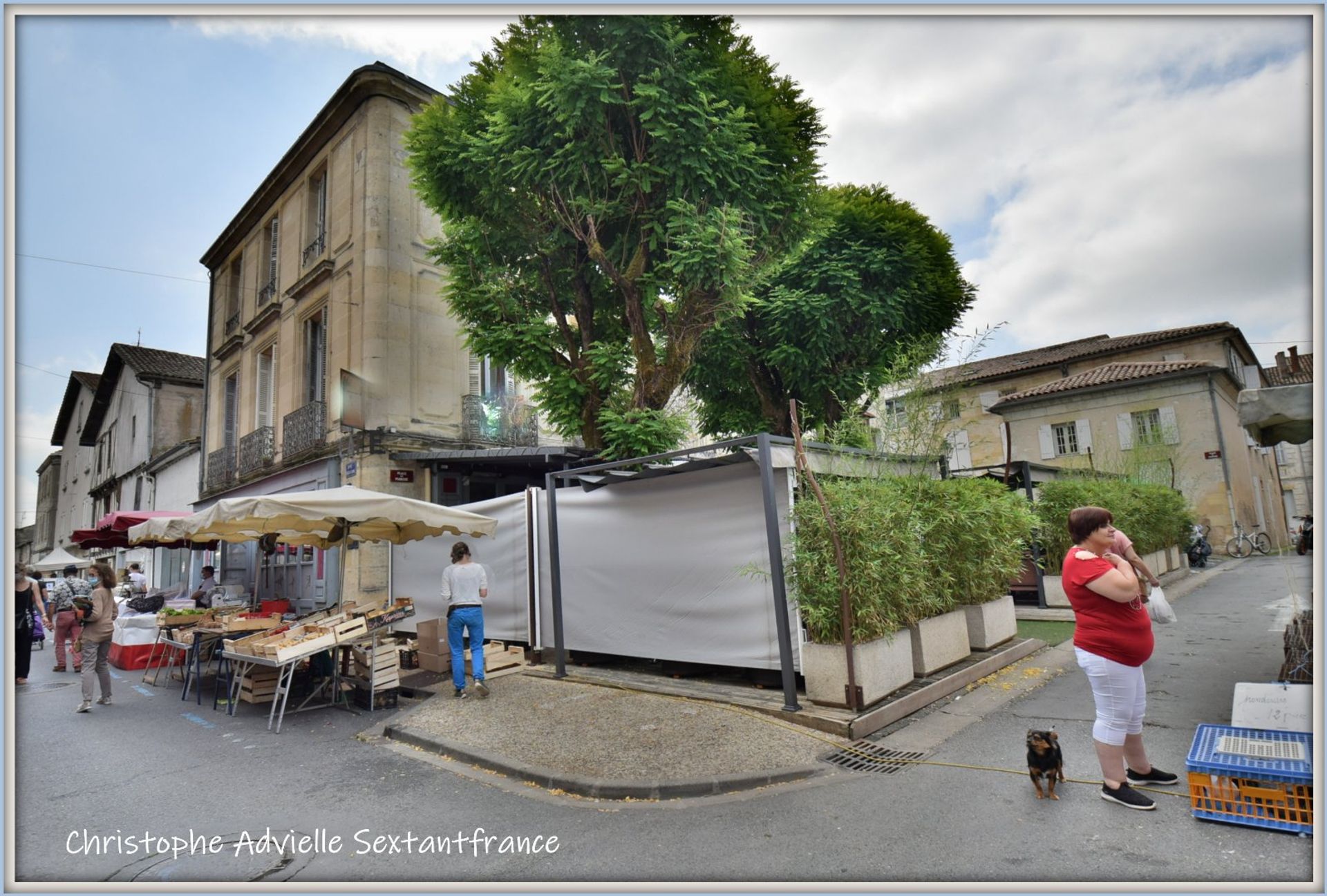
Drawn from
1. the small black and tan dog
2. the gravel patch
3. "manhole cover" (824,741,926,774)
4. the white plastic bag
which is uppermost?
the white plastic bag

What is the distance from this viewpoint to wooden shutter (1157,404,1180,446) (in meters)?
22.9

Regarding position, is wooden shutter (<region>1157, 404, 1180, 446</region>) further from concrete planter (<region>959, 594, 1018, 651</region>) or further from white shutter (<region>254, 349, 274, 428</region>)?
white shutter (<region>254, 349, 274, 428</region>)

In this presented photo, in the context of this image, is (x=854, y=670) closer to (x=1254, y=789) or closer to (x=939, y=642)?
(x=939, y=642)

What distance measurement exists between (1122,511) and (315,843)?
14.7m

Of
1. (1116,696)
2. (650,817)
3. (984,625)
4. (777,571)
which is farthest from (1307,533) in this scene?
(984,625)

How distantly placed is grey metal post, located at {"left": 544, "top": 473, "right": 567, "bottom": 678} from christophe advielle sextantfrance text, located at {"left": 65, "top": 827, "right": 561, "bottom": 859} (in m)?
4.18

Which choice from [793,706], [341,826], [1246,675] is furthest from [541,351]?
[1246,675]

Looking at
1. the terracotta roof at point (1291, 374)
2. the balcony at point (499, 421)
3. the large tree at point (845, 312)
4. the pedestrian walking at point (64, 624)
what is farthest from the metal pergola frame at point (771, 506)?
the pedestrian walking at point (64, 624)

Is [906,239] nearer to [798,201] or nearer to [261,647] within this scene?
[798,201]

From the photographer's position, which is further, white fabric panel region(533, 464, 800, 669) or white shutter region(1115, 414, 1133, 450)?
white shutter region(1115, 414, 1133, 450)

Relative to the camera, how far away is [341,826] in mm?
4148

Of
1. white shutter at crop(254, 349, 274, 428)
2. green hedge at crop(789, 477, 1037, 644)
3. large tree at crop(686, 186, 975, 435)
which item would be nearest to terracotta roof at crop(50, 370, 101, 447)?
white shutter at crop(254, 349, 274, 428)

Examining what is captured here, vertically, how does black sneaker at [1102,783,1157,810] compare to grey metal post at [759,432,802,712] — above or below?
below

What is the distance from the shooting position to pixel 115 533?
486 inches
